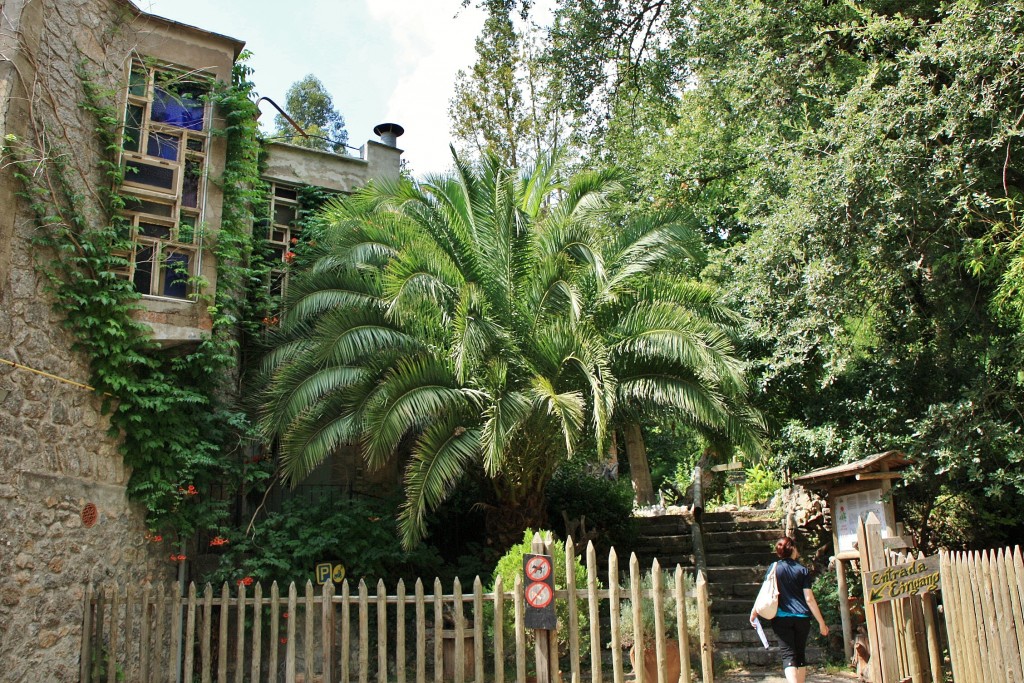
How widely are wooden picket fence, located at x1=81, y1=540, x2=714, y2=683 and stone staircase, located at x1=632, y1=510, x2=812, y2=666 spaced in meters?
1.47

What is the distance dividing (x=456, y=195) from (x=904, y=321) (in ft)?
20.2

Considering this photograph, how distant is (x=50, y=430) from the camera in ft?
25.5

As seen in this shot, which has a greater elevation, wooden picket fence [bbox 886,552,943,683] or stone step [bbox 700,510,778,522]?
stone step [bbox 700,510,778,522]

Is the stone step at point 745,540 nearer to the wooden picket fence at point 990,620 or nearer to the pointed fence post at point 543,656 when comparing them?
the wooden picket fence at point 990,620

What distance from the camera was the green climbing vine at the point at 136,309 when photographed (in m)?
8.20

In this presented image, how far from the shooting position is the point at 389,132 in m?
14.1

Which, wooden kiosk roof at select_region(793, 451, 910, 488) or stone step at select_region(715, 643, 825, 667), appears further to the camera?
stone step at select_region(715, 643, 825, 667)

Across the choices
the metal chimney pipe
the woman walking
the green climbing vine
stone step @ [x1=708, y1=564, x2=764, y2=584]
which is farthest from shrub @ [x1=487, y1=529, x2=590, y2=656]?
the metal chimney pipe

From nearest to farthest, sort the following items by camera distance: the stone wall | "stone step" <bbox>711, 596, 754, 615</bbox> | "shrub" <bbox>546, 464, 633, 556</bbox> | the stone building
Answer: the stone wall, the stone building, "stone step" <bbox>711, 596, 754, 615</bbox>, "shrub" <bbox>546, 464, 633, 556</bbox>

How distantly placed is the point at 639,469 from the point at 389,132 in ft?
32.8

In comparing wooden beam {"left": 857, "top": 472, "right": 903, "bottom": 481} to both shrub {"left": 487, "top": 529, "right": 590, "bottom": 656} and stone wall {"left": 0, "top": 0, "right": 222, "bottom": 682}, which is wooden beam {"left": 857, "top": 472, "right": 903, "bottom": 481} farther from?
stone wall {"left": 0, "top": 0, "right": 222, "bottom": 682}

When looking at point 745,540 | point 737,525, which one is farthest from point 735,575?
point 737,525

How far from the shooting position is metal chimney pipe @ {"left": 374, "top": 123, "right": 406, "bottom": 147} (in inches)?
555

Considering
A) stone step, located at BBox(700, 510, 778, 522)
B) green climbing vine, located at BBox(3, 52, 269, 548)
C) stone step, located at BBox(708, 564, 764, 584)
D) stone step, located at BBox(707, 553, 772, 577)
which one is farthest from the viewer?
stone step, located at BBox(700, 510, 778, 522)
